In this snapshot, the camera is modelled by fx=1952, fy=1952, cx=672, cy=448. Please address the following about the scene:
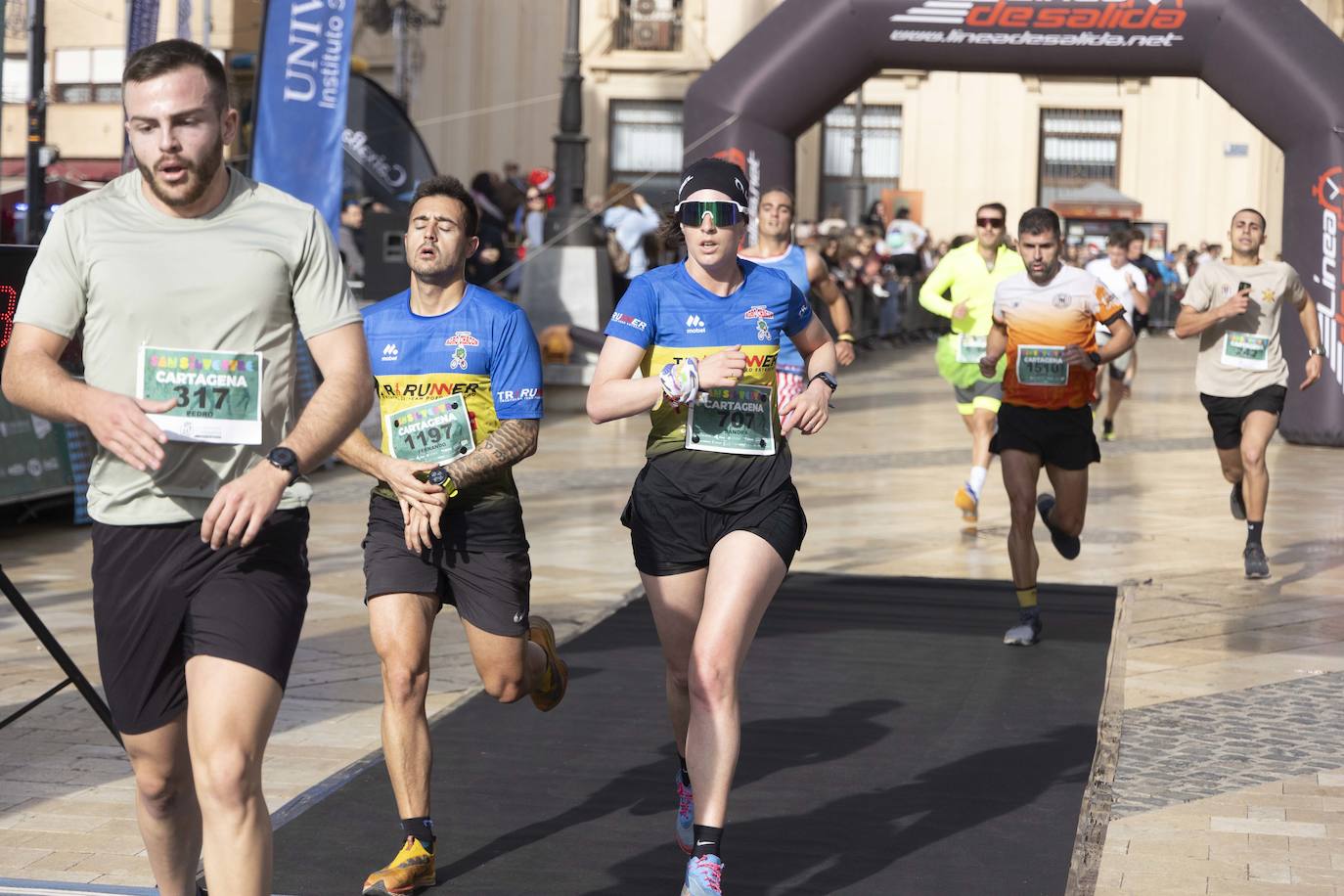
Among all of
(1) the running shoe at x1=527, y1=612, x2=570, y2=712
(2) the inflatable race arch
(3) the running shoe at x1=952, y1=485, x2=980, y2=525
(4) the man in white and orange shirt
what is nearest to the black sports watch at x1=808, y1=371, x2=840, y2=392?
(1) the running shoe at x1=527, y1=612, x2=570, y2=712

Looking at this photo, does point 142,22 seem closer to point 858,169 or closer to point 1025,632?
point 1025,632

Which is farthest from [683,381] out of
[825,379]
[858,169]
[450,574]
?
[858,169]

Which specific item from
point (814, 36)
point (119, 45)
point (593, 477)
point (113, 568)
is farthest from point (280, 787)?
point (119, 45)

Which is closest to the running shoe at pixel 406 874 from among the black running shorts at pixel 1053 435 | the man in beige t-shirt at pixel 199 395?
the man in beige t-shirt at pixel 199 395

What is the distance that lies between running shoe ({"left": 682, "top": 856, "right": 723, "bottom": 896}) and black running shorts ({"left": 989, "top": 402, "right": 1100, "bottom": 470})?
12.9 feet

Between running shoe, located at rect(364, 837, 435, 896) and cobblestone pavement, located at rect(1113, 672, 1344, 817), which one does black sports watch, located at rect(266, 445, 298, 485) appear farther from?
cobblestone pavement, located at rect(1113, 672, 1344, 817)

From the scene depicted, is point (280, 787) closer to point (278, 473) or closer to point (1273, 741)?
point (278, 473)

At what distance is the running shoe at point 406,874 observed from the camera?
465 cm

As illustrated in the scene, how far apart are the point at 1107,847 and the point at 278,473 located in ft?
8.99

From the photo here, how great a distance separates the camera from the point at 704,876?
4.45 meters

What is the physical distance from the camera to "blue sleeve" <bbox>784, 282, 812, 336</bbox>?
5125 millimetres

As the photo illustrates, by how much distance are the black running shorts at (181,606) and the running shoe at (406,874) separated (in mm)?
1122

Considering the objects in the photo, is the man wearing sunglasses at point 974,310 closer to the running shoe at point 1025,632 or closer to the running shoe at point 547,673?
the running shoe at point 1025,632

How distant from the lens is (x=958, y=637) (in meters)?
8.22
